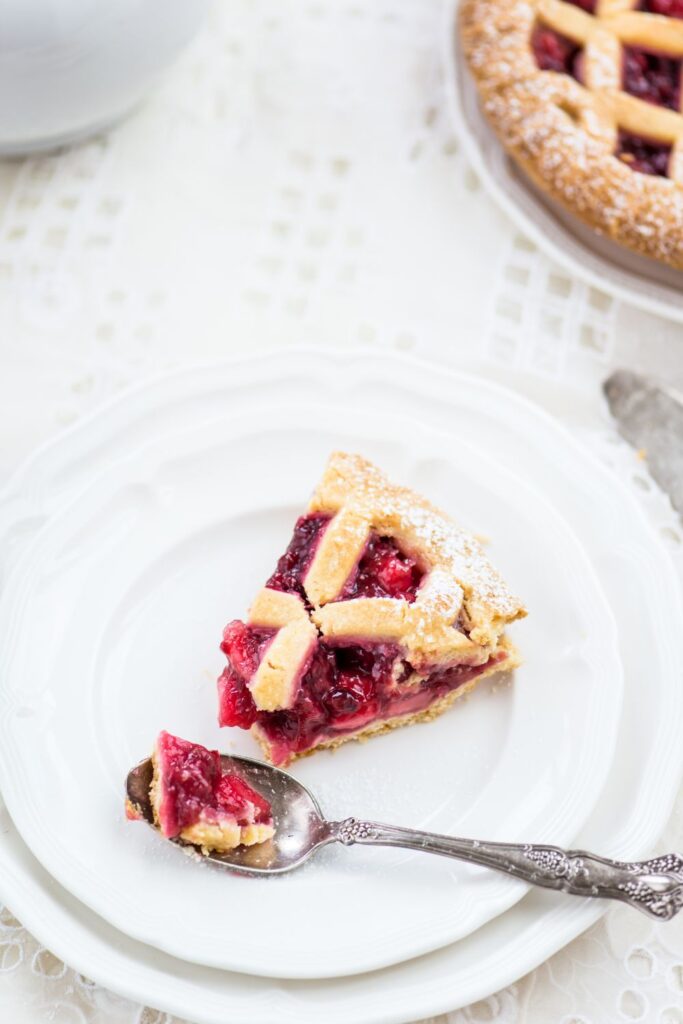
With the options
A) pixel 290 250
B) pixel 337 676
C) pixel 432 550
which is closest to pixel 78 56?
pixel 290 250

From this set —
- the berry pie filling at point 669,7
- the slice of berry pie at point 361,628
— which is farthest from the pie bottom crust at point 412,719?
the berry pie filling at point 669,7

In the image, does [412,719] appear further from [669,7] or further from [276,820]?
[669,7]

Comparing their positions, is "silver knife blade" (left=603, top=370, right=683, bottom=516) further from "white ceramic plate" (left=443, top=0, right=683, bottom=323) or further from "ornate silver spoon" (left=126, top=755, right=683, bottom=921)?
"ornate silver spoon" (left=126, top=755, right=683, bottom=921)

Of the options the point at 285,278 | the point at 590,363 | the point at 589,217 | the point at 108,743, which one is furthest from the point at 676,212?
the point at 108,743

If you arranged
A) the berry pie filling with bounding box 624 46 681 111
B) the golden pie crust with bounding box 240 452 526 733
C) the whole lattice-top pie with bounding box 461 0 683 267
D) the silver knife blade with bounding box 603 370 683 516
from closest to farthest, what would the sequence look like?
the golden pie crust with bounding box 240 452 526 733
the silver knife blade with bounding box 603 370 683 516
the whole lattice-top pie with bounding box 461 0 683 267
the berry pie filling with bounding box 624 46 681 111

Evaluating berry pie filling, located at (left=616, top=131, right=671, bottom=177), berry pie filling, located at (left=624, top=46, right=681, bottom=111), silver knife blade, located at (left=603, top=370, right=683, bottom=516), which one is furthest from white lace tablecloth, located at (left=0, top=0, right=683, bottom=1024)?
berry pie filling, located at (left=624, top=46, right=681, bottom=111)

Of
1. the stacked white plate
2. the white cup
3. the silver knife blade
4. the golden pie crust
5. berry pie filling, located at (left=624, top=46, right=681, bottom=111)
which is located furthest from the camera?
berry pie filling, located at (left=624, top=46, right=681, bottom=111)
